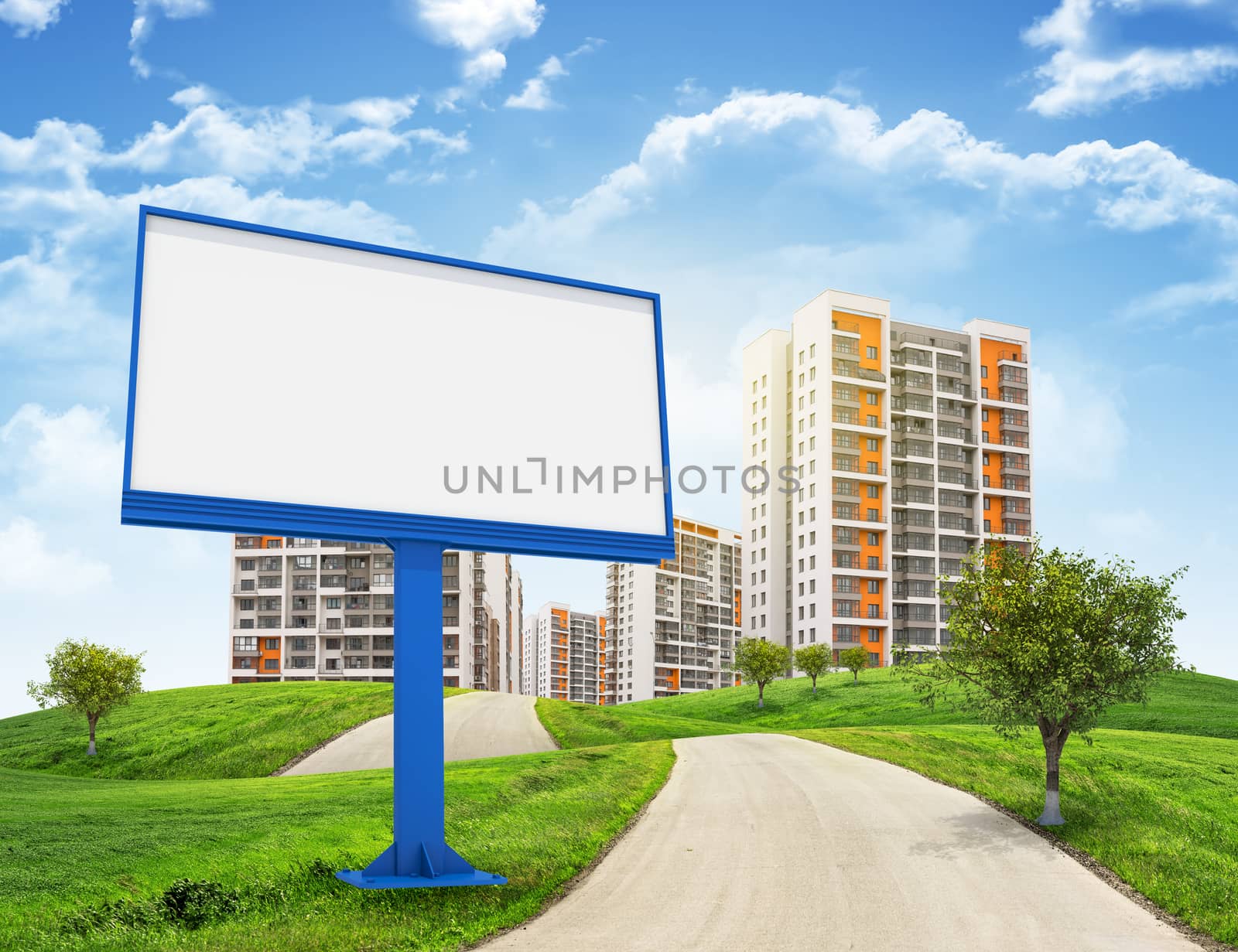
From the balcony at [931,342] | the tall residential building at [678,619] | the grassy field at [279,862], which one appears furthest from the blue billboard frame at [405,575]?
the tall residential building at [678,619]

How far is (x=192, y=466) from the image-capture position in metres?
13.3

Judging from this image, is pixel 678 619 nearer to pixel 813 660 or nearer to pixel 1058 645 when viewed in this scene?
pixel 813 660

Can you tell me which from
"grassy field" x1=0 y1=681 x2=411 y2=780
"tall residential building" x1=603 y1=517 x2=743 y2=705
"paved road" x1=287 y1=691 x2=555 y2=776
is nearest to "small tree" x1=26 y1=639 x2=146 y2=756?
A: "grassy field" x1=0 y1=681 x2=411 y2=780

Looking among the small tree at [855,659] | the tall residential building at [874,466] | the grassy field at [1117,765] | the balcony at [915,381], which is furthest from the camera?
the balcony at [915,381]

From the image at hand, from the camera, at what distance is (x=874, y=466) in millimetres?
97625

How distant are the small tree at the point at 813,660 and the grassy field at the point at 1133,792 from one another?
2734 centimetres

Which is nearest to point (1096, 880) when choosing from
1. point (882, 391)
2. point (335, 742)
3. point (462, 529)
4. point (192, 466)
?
point (462, 529)

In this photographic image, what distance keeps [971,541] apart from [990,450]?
34.2ft

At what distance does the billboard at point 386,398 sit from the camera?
13.5 metres

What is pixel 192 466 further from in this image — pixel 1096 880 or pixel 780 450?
pixel 780 450

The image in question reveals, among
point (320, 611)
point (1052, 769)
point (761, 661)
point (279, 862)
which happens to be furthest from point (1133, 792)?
point (320, 611)

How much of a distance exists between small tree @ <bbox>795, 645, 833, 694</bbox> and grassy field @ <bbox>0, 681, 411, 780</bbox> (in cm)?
2765

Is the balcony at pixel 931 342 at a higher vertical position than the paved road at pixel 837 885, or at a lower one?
higher

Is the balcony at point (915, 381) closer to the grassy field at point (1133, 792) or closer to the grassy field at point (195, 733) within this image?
the grassy field at point (195, 733)
